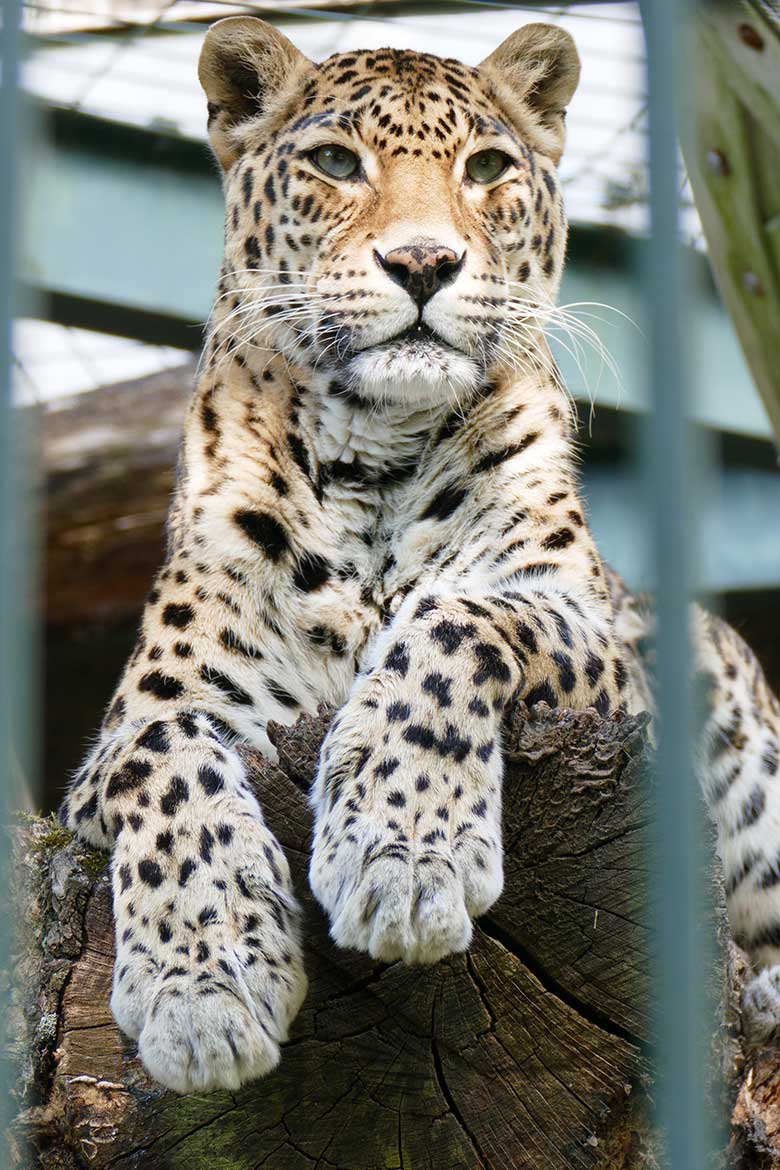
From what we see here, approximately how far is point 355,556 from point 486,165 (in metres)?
1.10

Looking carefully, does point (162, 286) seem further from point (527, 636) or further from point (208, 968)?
point (208, 968)

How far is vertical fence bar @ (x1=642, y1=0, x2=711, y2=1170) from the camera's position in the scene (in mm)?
1737

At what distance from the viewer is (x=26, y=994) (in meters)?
2.93

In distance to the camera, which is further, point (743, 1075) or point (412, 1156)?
point (743, 1075)

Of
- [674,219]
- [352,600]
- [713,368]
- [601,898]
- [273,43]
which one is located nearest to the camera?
[674,219]

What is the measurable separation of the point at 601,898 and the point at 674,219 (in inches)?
55.3

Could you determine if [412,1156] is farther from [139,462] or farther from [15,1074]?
[139,462]

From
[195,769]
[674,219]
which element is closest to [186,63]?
[195,769]

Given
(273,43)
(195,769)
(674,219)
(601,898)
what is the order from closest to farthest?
(674,219)
(601,898)
(195,769)
(273,43)

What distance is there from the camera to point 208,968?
2.74 m

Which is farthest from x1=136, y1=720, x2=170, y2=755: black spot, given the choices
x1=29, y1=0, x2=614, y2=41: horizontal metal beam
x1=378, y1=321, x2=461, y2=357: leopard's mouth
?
x1=29, y1=0, x2=614, y2=41: horizontal metal beam

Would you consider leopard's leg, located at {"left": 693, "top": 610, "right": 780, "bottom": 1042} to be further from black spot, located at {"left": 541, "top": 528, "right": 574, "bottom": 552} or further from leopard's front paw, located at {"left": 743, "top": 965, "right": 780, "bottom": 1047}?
black spot, located at {"left": 541, "top": 528, "right": 574, "bottom": 552}

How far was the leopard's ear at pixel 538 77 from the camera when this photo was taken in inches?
167

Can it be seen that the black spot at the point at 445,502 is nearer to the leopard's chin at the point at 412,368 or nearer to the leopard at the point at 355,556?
the leopard at the point at 355,556
